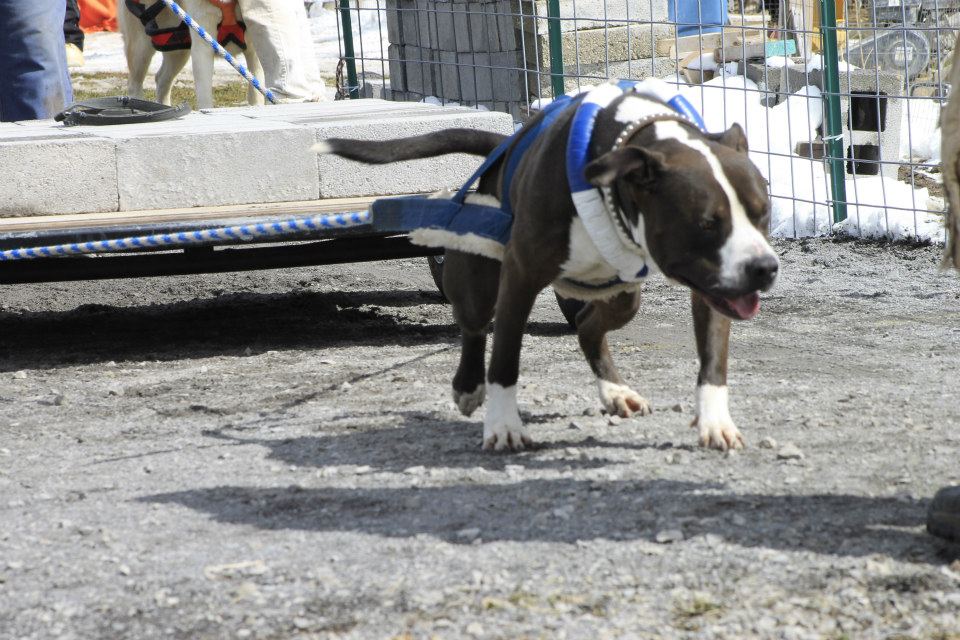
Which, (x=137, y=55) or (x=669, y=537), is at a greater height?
(x=137, y=55)

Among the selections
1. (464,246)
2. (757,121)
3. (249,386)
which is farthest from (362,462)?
(757,121)

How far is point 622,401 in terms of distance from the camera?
3.97 m

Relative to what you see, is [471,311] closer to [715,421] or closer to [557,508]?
[715,421]

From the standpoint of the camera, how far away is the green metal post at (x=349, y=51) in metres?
9.41

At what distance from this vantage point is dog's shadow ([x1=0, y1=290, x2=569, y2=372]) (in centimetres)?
536

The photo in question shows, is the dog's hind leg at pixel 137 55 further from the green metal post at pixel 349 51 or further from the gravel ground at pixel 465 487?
the gravel ground at pixel 465 487

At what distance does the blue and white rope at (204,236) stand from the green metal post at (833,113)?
3226mm

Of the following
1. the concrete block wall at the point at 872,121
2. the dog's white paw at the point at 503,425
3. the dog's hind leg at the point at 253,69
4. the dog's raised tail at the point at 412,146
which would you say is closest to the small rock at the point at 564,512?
the dog's white paw at the point at 503,425

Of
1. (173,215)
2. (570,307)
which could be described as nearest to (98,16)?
(173,215)

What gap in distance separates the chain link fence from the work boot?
155 inches

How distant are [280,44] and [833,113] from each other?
10.7 ft

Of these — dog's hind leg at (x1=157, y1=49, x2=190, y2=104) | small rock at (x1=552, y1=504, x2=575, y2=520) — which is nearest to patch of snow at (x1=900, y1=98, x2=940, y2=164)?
dog's hind leg at (x1=157, y1=49, x2=190, y2=104)

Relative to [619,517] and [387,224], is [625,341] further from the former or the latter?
[619,517]

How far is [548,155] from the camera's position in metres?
3.47
